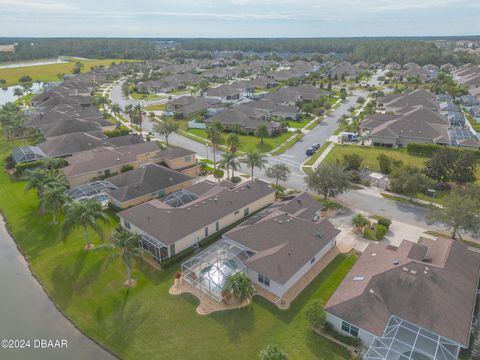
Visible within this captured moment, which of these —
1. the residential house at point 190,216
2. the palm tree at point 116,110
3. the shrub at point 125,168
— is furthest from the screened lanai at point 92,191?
the palm tree at point 116,110

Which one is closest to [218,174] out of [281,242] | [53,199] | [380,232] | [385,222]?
[53,199]

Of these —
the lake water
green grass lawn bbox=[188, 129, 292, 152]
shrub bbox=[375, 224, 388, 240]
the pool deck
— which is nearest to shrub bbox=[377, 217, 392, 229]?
shrub bbox=[375, 224, 388, 240]

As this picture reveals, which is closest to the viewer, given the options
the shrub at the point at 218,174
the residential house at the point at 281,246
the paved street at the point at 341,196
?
the residential house at the point at 281,246

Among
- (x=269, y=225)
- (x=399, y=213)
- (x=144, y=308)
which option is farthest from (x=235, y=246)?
(x=399, y=213)

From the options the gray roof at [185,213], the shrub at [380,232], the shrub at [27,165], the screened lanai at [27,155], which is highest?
the gray roof at [185,213]

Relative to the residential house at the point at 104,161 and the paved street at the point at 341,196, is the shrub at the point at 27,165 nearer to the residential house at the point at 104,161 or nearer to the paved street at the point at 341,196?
the residential house at the point at 104,161

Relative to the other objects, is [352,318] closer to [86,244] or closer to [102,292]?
[102,292]
